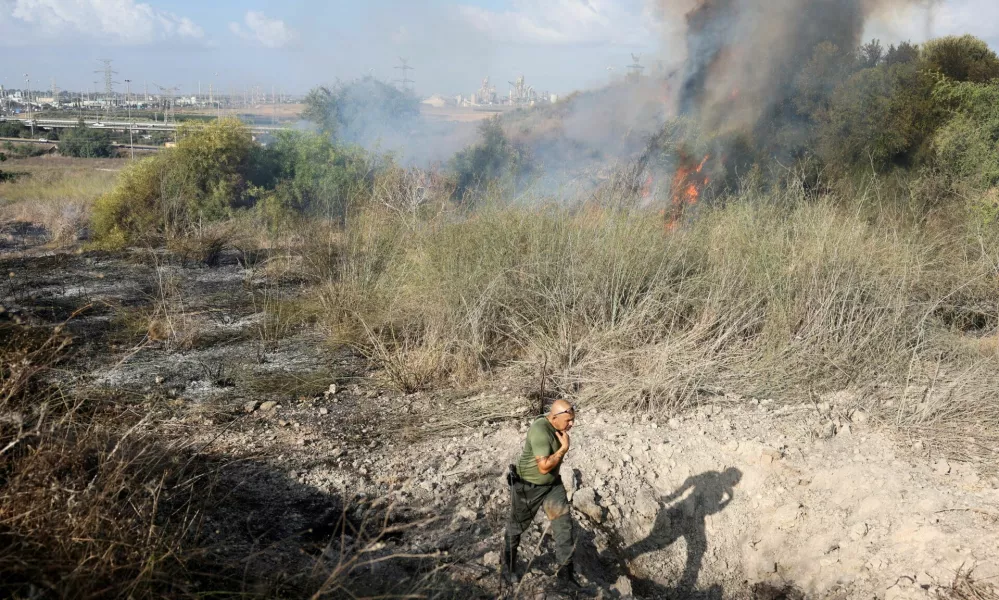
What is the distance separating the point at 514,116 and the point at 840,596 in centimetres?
2532

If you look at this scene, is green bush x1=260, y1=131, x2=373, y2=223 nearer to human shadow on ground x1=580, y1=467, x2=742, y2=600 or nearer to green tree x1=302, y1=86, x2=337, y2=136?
green tree x1=302, y1=86, x2=337, y2=136

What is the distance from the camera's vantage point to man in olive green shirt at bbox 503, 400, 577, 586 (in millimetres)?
3495

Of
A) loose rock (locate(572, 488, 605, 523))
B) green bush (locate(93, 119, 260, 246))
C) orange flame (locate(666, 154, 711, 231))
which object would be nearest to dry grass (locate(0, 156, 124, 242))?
green bush (locate(93, 119, 260, 246))

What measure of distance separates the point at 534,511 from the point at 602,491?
3.31 feet

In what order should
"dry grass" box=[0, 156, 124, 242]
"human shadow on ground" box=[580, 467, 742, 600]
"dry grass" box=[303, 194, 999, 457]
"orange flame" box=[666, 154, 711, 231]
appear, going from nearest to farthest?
"human shadow on ground" box=[580, 467, 742, 600] → "dry grass" box=[303, 194, 999, 457] → "orange flame" box=[666, 154, 711, 231] → "dry grass" box=[0, 156, 124, 242]

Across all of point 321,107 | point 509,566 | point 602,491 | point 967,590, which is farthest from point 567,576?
point 321,107

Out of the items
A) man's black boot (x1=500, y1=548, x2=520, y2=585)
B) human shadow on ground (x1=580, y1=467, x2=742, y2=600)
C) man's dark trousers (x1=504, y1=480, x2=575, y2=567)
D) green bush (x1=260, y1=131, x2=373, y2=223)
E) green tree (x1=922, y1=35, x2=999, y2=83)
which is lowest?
human shadow on ground (x1=580, y1=467, x2=742, y2=600)

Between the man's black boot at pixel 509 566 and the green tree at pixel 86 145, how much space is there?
120ft

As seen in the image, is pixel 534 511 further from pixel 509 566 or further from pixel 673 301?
pixel 673 301

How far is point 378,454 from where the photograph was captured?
493cm

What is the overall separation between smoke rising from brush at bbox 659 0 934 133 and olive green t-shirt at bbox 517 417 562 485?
470 inches

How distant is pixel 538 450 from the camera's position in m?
3.47

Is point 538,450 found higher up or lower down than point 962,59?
lower down

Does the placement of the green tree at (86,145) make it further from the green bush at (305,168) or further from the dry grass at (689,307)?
the dry grass at (689,307)
